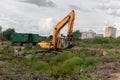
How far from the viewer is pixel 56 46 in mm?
47031

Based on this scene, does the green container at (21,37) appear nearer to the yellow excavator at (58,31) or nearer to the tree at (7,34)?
the yellow excavator at (58,31)

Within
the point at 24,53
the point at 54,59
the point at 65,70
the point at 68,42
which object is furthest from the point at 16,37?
the point at 65,70

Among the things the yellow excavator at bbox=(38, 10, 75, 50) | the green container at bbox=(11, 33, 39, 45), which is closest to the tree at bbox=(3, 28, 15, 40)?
the green container at bbox=(11, 33, 39, 45)

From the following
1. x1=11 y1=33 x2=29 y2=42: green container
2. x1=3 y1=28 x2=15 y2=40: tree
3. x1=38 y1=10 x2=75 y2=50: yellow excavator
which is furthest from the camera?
x1=3 y1=28 x2=15 y2=40: tree

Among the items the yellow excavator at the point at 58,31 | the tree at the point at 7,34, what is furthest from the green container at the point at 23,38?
the tree at the point at 7,34

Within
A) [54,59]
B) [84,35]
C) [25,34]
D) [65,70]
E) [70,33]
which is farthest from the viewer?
[84,35]

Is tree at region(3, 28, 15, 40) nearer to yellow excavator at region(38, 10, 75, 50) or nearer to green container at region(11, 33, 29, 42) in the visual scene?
green container at region(11, 33, 29, 42)

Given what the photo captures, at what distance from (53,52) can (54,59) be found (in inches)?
306

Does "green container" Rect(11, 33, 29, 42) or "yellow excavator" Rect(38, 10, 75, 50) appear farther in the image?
"green container" Rect(11, 33, 29, 42)

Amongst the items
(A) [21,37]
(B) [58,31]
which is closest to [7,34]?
(A) [21,37]

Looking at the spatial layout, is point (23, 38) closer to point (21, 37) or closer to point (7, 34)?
point (21, 37)

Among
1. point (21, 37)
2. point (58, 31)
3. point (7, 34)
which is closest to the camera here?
point (58, 31)

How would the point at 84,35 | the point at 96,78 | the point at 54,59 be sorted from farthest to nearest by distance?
the point at 84,35, the point at 54,59, the point at 96,78

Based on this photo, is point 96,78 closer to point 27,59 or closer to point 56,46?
point 27,59
